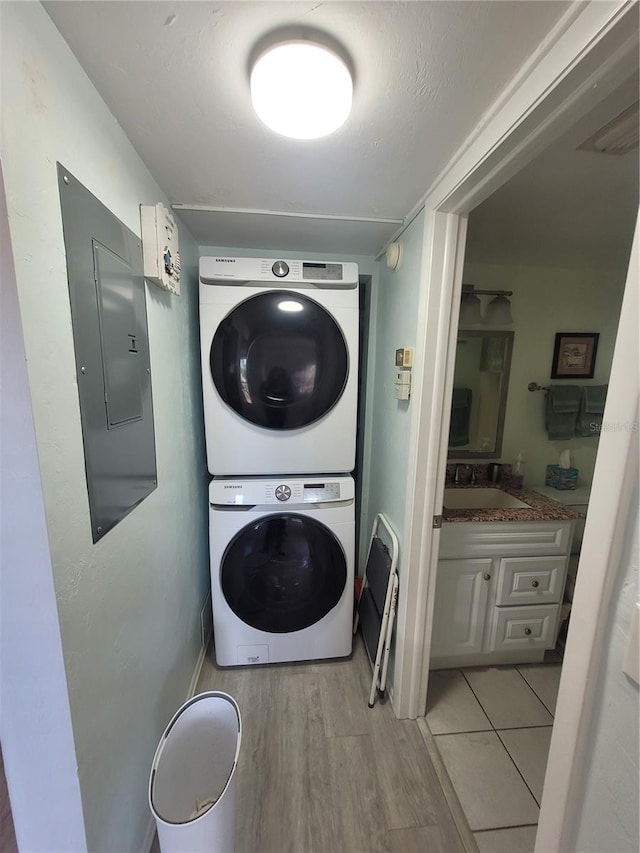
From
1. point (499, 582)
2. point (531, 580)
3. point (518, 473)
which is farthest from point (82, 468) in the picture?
point (518, 473)

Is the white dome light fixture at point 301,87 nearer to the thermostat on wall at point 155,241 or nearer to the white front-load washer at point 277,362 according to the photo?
the thermostat on wall at point 155,241

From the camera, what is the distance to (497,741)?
1422 mm

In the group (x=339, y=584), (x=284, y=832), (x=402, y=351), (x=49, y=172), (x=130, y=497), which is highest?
(x=49, y=172)

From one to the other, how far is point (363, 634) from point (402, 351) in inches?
62.2

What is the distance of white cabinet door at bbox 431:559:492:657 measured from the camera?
1.64 meters

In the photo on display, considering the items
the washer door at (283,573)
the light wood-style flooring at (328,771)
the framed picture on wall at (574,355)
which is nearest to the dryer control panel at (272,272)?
the washer door at (283,573)

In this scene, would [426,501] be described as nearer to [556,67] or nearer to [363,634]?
[363,634]

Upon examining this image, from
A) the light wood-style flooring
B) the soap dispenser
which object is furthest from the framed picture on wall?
the light wood-style flooring

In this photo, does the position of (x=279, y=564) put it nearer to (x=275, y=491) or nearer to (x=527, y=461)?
(x=275, y=491)

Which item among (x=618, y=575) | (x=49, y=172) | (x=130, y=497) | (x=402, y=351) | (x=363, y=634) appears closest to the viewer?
(x=618, y=575)

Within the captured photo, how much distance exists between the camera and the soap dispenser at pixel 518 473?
209 cm

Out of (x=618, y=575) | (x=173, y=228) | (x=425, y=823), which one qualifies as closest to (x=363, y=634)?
(x=425, y=823)

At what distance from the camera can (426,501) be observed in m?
1.35

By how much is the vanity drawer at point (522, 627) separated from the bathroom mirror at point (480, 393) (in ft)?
2.90
